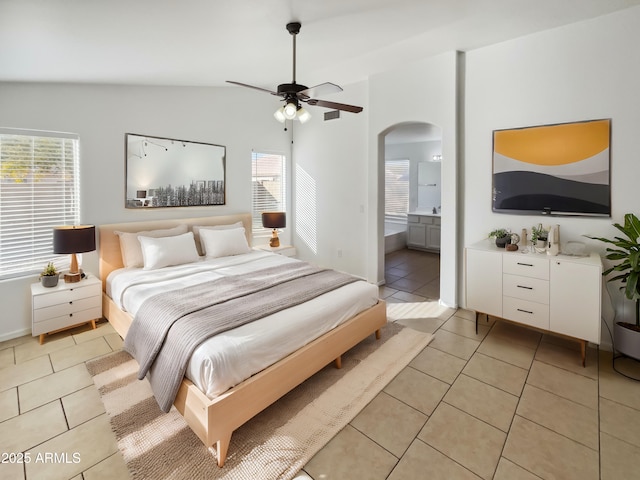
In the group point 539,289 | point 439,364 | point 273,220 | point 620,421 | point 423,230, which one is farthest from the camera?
point 423,230

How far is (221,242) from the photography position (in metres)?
4.17

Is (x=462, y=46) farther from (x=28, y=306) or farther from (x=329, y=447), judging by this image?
(x=28, y=306)

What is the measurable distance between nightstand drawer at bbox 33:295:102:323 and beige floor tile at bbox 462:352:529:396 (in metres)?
3.69

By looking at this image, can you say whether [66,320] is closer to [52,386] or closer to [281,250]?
[52,386]

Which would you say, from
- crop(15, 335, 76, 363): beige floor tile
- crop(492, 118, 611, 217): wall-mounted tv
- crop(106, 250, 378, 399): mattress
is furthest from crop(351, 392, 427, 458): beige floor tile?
crop(15, 335, 76, 363): beige floor tile

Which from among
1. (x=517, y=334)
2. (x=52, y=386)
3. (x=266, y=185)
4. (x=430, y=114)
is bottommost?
(x=52, y=386)

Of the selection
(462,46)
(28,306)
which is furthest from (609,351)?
(28,306)

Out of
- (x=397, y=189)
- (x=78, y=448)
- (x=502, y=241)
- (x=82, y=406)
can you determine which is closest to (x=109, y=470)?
(x=78, y=448)

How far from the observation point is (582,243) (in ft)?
9.76

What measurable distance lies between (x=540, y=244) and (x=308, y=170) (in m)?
3.61

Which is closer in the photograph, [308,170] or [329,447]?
[329,447]

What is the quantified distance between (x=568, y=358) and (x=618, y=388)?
443 millimetres

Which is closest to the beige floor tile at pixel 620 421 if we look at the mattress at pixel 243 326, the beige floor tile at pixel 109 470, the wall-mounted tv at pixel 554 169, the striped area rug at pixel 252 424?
the striped area rug at pixel 252 424

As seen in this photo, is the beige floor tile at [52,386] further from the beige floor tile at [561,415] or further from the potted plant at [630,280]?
the potted plant at [630,280]
